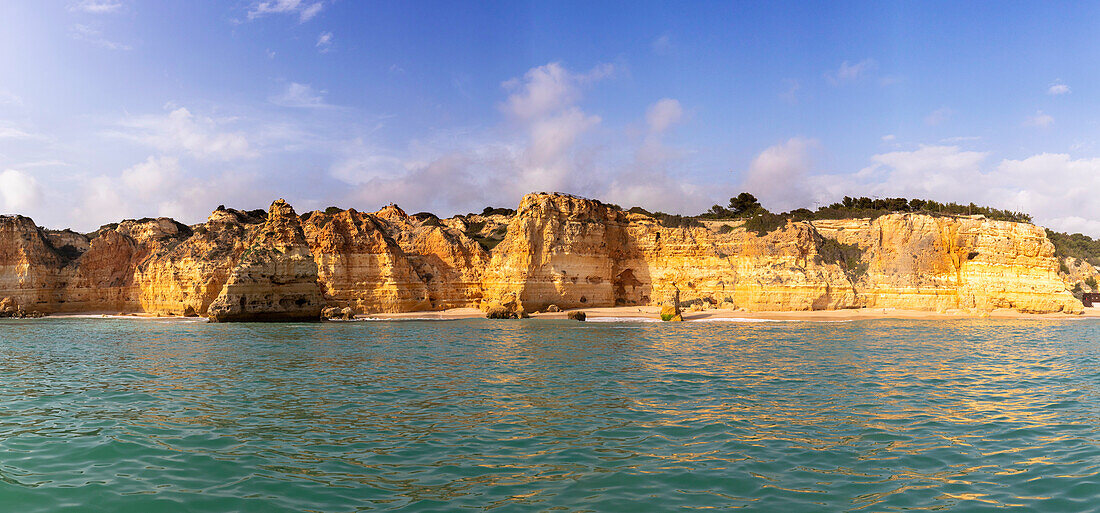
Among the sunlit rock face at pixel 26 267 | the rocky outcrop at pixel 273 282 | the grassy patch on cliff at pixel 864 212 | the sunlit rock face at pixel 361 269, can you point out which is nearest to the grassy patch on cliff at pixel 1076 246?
the grassy patch on cliff at pixel 864 212

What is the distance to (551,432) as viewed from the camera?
9500mm

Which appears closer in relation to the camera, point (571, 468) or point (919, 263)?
point (571, 468)

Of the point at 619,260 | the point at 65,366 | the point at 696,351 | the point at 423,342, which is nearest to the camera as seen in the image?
the point at 65,366

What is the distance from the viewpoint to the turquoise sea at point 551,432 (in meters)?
6.70

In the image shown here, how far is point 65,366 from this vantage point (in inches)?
698

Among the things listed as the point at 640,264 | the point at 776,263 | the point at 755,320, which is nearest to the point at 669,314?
the point at 755,320

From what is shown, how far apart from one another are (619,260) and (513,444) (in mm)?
45372

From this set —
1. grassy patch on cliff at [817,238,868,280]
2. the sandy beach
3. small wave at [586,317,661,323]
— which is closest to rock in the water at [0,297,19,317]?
the sandy beach

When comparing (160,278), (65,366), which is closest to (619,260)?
(160,278)

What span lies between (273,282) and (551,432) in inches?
1337

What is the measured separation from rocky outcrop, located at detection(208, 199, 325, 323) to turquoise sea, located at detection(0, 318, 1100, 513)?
59.0 ft

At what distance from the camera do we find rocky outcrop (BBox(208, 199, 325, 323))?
3781 centimetres

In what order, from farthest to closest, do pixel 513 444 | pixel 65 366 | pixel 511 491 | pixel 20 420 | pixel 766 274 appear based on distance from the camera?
pixel 766 274, pixel 65 366, pixel 20 420, pixel 513 444, pixel 511 491

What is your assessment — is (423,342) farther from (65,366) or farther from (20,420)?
(20,420)
